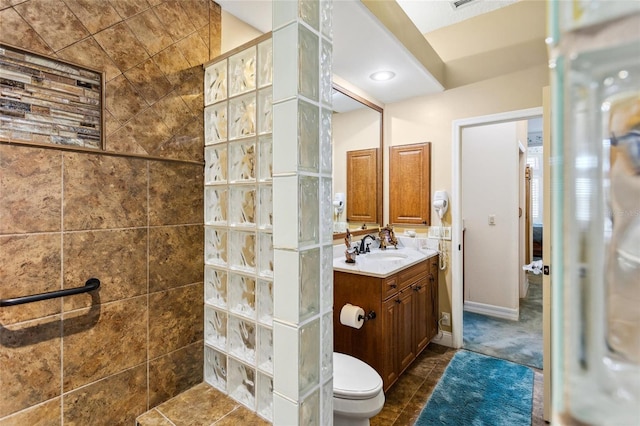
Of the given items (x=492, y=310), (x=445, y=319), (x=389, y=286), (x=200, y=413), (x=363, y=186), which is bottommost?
(x=492, y=310)

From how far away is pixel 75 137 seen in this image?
1182 mm

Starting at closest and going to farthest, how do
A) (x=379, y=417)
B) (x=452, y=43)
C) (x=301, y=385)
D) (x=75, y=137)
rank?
(x=301, y=385) < (x=75, y=137) < (x=379, y=417) < (x=452, y=43)

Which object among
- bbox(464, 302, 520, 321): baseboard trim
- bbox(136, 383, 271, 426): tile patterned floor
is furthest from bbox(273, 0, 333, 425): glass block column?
bbox(464, 302, 520, 321): baseboard trim

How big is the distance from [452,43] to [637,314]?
3.30m

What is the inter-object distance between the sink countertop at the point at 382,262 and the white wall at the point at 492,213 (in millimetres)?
1263

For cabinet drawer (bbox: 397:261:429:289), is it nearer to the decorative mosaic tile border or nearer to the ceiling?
the ceiling

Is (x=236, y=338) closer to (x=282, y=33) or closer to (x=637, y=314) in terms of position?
(x=282, y=33)

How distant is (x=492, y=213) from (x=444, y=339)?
1.70 m

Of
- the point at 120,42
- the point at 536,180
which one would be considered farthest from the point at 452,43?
the point at 536,180

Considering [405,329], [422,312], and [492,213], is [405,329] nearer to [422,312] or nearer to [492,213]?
[422,312]

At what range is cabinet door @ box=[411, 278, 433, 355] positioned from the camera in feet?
8.19

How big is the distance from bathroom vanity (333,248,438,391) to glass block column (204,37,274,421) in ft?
2.96

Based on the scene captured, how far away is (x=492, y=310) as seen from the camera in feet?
12.0

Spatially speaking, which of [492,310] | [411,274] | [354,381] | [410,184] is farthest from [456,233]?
[354,381]
